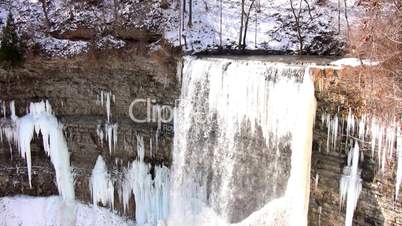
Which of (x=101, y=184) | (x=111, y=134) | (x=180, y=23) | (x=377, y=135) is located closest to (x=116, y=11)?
(x=180, y=23)

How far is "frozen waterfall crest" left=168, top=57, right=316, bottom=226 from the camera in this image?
1367 centimetres

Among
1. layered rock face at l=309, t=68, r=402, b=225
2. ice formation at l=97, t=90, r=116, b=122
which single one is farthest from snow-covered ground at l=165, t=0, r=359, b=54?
layered rock face at l=309, t=68, r=402, b=225

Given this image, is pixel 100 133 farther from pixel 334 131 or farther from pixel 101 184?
pixel 334 131

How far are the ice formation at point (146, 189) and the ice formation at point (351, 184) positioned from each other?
7.66m

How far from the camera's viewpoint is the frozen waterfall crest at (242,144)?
13.7 metres

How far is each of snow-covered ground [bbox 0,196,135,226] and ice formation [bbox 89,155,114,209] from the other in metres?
0.40

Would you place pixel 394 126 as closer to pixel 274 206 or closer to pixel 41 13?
pixel 274 206

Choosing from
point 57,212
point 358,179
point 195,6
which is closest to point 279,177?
point 358,179

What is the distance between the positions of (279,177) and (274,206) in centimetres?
89

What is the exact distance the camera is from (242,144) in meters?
15.4

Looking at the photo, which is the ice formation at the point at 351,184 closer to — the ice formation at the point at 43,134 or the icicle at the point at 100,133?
the icicle at the point at 100,133

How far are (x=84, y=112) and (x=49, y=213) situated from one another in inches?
171

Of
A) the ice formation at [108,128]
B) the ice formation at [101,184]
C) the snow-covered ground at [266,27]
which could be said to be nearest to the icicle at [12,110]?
the ice formation at [108,128]

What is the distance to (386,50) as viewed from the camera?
12086mm
